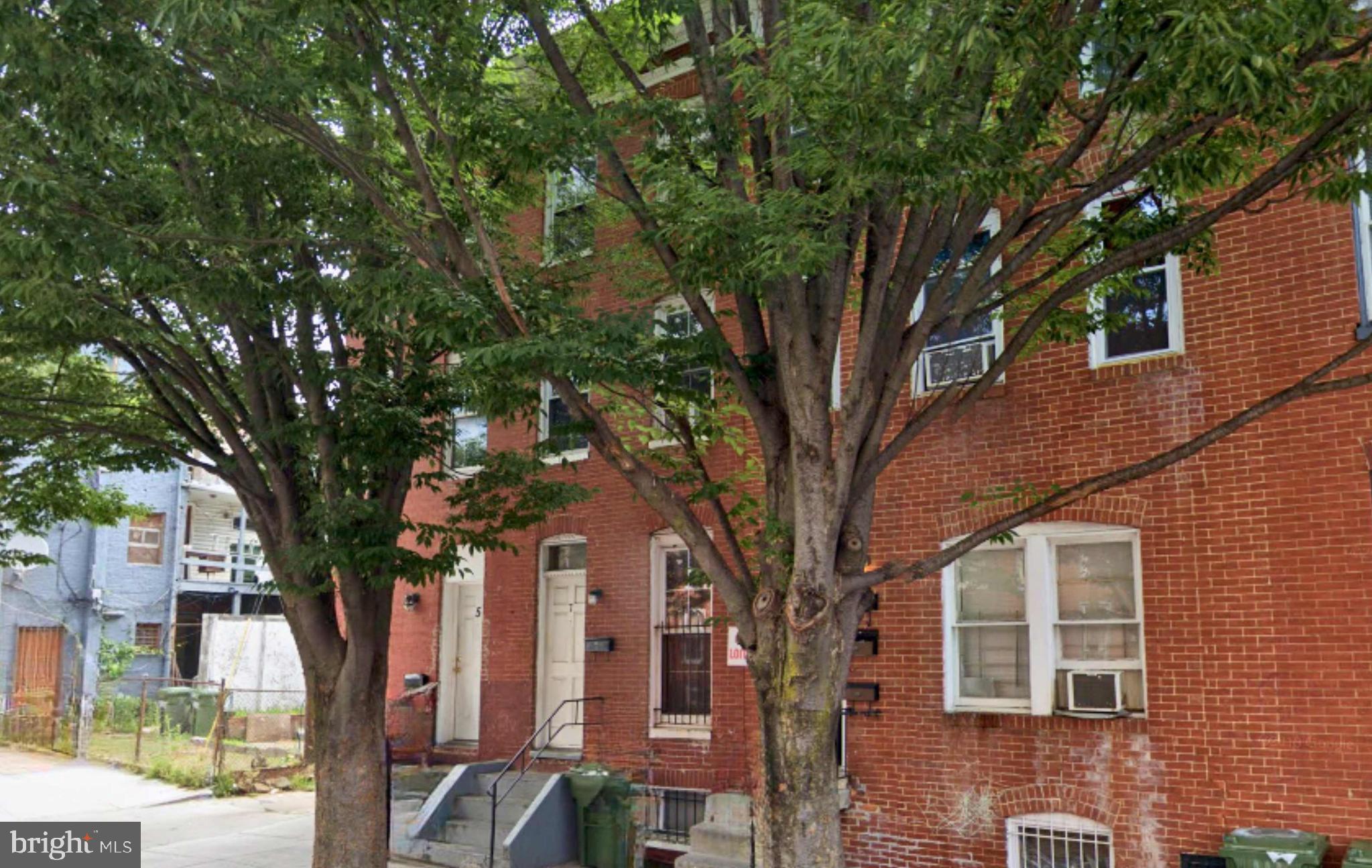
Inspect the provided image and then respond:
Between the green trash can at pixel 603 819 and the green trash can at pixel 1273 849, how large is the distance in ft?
19.3

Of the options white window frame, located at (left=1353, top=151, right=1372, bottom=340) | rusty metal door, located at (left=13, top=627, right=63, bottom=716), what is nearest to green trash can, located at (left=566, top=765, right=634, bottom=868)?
white window frame, located at (left=1353, top=151, right=1372, bottom=340)

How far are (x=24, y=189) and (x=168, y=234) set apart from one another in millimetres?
861

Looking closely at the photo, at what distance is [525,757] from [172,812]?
17.9ft

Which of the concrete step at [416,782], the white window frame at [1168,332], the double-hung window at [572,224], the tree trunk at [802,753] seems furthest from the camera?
the concrete step at [416,782]

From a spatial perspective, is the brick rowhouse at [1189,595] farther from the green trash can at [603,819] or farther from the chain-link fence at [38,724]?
the chain-link fence at [38,724]

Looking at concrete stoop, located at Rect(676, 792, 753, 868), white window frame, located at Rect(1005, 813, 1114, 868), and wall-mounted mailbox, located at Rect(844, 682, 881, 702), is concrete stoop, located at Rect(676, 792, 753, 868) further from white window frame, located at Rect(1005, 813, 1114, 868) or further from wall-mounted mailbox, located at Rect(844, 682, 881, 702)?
white window frame, located at Rect(1005, 813, 1114, 868)

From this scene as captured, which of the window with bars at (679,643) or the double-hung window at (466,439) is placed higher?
the double-hung window at (466,439)

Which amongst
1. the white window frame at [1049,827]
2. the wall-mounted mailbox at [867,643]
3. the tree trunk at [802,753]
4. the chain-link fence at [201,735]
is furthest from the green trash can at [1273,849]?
the chain-link fence at [201,735]

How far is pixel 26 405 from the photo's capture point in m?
11.7

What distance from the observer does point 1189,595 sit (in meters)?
9.62

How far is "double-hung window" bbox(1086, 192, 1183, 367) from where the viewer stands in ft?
32.9

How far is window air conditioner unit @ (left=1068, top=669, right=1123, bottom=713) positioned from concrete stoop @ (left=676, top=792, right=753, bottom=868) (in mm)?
3085

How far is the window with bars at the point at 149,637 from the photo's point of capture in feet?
92.2

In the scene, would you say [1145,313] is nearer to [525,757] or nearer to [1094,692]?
[1094,692]
